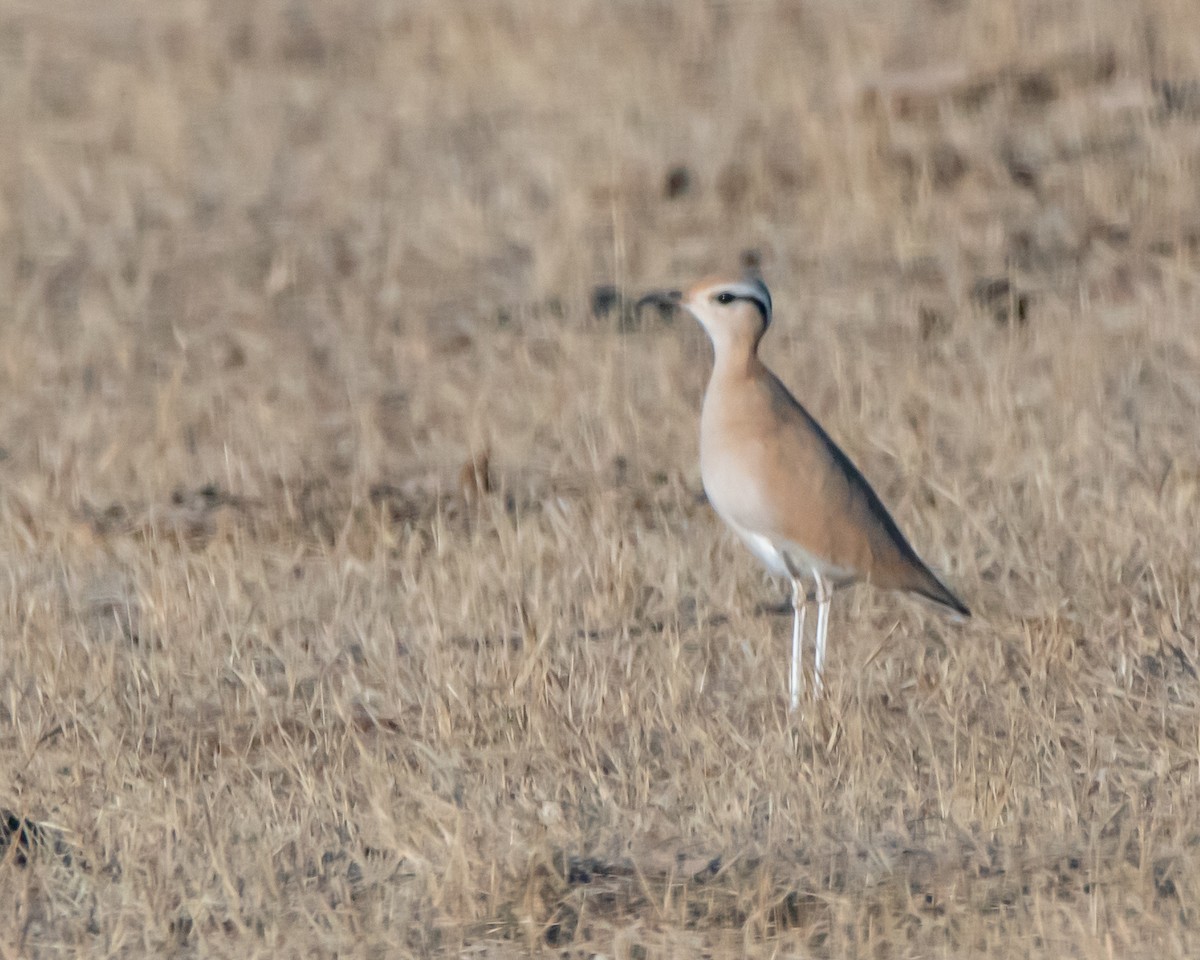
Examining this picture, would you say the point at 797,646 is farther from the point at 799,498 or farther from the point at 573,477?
the point at 573,477

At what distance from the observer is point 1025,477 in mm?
6180

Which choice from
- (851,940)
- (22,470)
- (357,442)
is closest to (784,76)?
(357,442)

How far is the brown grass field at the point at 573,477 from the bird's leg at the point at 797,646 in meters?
0.07

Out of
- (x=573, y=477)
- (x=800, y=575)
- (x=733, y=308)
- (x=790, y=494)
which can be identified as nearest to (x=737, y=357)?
(x=733, y=308)

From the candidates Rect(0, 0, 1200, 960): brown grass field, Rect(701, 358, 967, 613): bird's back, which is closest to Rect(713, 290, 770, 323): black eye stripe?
Rect(701, 358, 967, 613): bird's back

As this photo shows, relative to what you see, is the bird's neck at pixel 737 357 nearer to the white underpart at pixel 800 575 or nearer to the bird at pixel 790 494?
the bird at pixel 790 494

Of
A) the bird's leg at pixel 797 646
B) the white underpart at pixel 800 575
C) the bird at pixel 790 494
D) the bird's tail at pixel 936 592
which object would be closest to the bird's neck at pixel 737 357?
the bird at pixel 790 494

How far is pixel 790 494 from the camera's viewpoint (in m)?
4.88

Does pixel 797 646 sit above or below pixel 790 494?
below

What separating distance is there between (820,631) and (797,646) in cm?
10

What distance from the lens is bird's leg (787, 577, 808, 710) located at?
4699mm

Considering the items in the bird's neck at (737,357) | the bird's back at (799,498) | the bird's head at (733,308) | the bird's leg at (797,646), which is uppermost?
the bird's head at (733,308)

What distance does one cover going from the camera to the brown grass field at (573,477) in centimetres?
395

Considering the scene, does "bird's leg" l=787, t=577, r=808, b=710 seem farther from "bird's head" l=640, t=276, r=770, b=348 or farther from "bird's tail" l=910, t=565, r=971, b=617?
"bird's head" l=640, t=276, r=770, b=348
